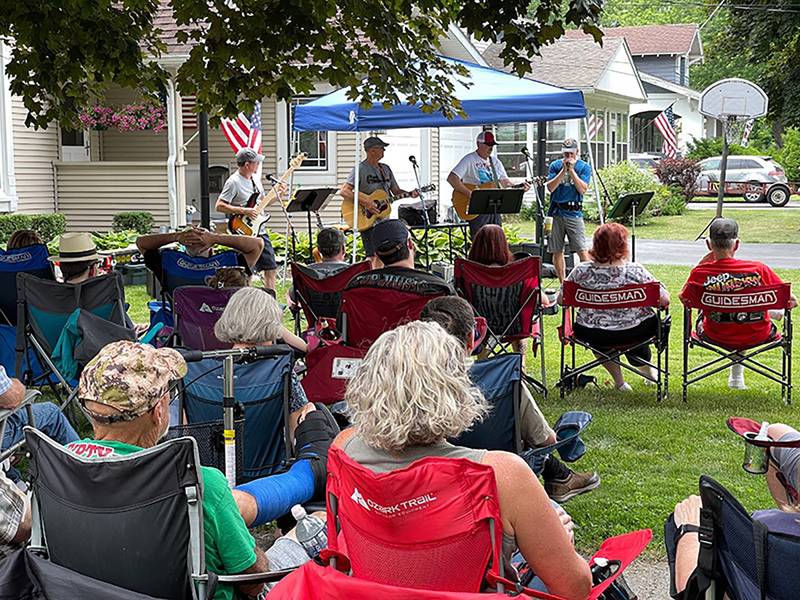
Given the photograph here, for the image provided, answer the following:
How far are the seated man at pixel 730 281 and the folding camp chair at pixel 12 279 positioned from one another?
176 inches

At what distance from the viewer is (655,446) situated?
253 inches

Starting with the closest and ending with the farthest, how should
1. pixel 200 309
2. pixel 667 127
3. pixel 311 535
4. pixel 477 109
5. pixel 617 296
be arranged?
pixel 311 535 < pixel 200 309 < pixel 617 296 < pixel 477 109 < pixel 667 127

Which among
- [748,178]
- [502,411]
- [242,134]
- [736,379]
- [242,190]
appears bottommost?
[736,379]

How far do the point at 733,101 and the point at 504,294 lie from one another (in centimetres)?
711

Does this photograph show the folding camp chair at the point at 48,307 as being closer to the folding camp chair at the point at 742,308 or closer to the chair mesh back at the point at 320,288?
the chair mesh back at the point at 320,288

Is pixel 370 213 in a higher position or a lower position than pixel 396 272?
higher

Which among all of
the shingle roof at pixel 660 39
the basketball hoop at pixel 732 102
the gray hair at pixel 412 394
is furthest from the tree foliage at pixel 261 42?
the shingle roof at pixel 660 39

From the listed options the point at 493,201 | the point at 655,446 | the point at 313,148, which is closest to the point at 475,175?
the point at 493,201

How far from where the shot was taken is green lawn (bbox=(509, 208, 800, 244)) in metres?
23.5

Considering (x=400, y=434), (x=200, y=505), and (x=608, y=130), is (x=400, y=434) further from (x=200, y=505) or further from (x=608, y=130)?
(x=608, y=130)

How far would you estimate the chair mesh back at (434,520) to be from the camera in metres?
2.51

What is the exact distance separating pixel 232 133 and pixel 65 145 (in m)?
5.15

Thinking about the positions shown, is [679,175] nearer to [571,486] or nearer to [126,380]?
[571,486]

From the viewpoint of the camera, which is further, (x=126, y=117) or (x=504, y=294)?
(x=126, y=117)
